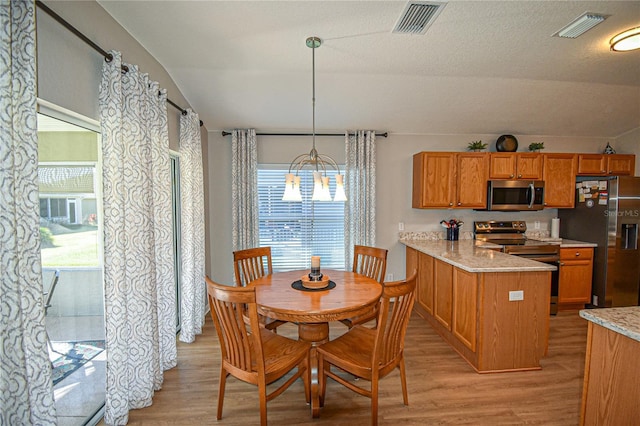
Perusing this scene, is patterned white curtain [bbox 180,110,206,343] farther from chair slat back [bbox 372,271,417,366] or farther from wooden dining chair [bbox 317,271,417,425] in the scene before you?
chair slat back [bbox 372,271,417,366]

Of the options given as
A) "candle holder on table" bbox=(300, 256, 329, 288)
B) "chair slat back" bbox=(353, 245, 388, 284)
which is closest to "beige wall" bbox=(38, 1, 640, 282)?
"chair slat back" bbox=(353, 245, 388, 284)

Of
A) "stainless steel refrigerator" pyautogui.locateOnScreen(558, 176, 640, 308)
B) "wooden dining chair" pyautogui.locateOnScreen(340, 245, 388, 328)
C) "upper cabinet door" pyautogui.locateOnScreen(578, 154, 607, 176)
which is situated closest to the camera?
"wooden dining chair" pyautogui.locateOnScreen(340, 245, 388, 328)

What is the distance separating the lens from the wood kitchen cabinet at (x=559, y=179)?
4.14m

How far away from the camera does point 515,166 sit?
161 inches

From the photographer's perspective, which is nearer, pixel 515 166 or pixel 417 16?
pixel 417 16

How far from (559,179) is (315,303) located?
165 inches

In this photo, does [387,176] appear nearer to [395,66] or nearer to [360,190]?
[360,190]

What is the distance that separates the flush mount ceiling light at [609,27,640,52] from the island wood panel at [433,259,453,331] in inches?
93.9

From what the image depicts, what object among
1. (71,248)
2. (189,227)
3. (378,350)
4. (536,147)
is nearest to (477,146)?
(536,147)

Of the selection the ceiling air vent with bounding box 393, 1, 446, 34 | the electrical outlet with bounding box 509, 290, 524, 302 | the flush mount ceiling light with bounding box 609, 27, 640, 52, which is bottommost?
the electrical outlet with bounding box 509, 290, 524, 302

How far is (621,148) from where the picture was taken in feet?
14.7

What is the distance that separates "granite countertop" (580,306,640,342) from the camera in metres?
1.24

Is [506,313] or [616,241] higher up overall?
[616,241]

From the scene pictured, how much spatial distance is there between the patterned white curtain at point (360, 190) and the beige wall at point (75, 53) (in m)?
2.75
